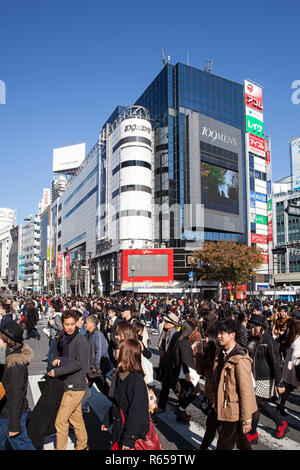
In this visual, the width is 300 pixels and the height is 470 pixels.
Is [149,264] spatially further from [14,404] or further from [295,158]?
[14,404]

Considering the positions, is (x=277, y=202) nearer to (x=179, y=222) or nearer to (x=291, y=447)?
(x=179, y=222)

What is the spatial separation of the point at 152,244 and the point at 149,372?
190 ft

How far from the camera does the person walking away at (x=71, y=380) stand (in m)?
4.49

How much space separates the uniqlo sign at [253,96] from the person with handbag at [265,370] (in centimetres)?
7894

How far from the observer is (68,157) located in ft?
387

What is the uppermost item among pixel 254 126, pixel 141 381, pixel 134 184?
pixel 254 126

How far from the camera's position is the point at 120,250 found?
60.8m

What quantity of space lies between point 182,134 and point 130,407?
65527 millimetres

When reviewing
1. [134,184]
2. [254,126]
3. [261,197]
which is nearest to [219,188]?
[261,197]

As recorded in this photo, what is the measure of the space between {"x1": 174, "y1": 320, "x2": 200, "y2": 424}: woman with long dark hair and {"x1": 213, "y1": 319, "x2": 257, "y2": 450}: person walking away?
78.6 inches

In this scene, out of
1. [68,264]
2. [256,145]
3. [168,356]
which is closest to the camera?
[168,356]

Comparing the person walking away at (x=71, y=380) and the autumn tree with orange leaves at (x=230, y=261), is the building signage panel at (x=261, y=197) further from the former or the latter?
the person walking away at (x=71, y=380)

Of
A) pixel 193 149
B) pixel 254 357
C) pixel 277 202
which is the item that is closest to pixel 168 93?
pixel 193 149

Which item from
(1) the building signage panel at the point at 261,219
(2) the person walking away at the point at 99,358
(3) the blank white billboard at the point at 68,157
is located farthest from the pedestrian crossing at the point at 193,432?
(3) the blank white billboard at the point at 68,157
